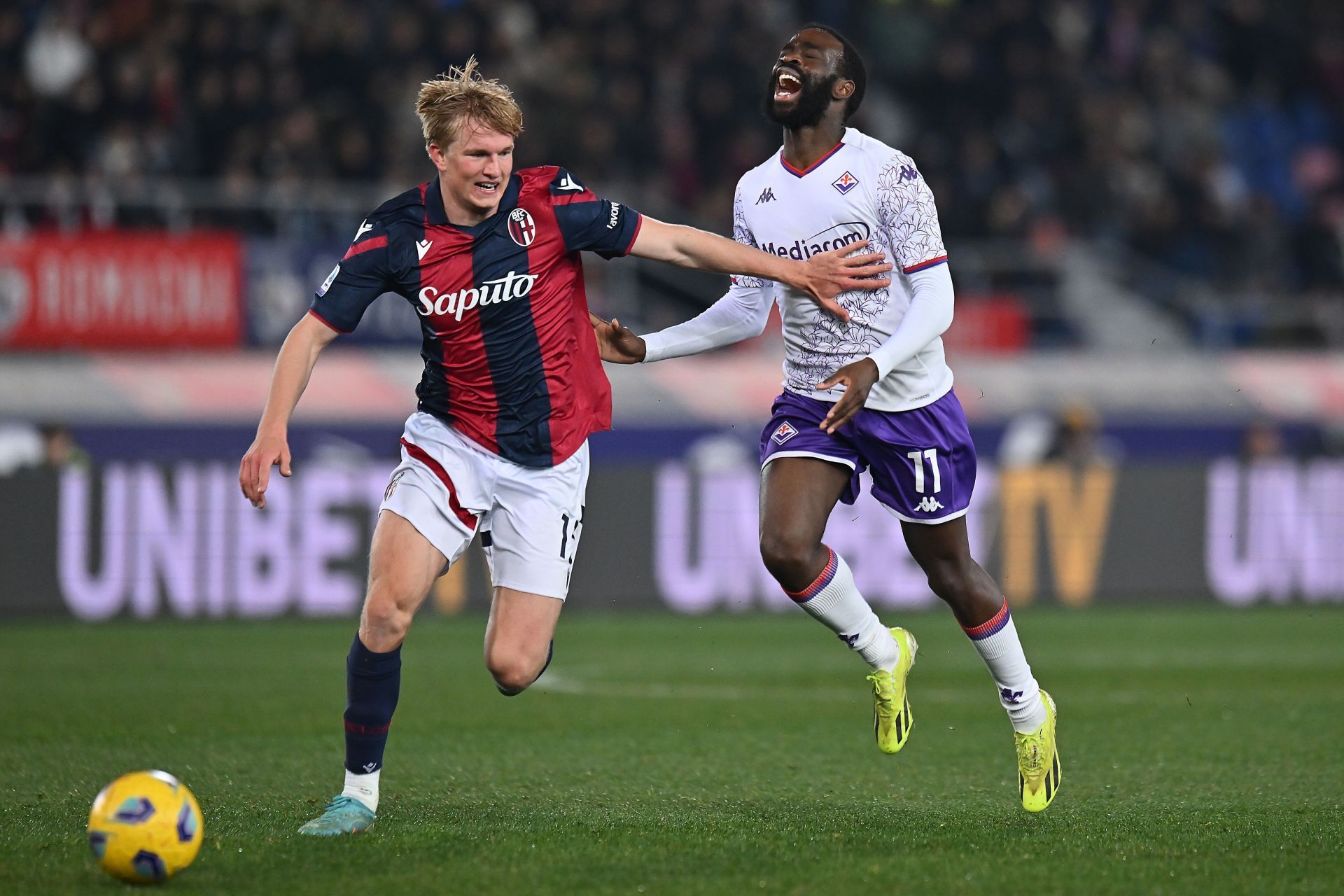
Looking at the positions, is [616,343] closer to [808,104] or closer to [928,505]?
[808,104]

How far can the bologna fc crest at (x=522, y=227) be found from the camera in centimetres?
540

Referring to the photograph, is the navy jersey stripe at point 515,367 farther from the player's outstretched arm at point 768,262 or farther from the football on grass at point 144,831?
the football on grass at point 144,831

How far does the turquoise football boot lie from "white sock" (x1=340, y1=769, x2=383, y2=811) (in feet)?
0.04

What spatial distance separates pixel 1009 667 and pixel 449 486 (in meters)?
1.94

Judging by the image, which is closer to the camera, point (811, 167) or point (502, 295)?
point (502, 295)

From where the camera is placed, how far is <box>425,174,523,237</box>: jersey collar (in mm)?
5320

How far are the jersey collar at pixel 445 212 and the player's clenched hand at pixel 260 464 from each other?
86 centimetres

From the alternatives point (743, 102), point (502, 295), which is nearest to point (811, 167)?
point (502, 295)

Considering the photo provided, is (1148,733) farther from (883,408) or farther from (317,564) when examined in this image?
(317,564)

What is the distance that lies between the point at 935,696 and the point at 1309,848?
428 cm

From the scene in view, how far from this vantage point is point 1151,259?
1978 cm

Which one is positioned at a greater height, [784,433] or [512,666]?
[784,433]

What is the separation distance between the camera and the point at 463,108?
5.16 metres

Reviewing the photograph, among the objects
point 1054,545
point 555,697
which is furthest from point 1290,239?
point 555,697
